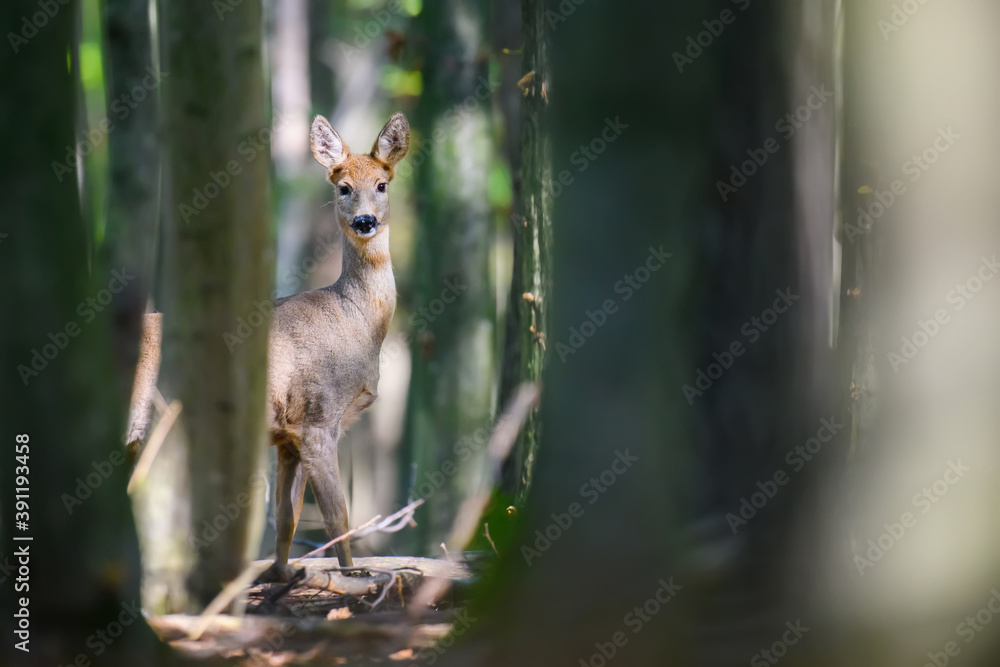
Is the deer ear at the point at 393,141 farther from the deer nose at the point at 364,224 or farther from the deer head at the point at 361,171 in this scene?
the deer nose at the point at 364,224

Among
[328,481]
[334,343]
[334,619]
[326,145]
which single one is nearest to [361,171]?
[326,145]

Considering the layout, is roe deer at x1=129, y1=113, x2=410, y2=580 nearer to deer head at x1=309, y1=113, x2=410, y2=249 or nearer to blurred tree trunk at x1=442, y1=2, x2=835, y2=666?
deer head at x1=309, y1=113, x2=410, y2=249

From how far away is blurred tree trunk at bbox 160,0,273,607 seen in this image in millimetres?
3172

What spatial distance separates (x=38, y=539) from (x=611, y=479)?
1971 millimetres

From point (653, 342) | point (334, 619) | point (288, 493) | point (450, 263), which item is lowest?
point (334, 619)

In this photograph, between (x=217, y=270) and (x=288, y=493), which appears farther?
(x=288, y=493)

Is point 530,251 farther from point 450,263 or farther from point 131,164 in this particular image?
point 131,164

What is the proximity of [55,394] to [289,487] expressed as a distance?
97cm

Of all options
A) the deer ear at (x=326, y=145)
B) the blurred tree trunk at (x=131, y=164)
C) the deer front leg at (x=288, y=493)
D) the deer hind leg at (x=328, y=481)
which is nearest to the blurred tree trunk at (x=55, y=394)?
the blurred tree trunk at (x=131, y=164)

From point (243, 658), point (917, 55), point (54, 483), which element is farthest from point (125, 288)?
point (917, 55)

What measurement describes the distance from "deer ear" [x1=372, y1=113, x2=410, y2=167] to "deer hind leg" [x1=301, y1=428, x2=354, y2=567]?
1132 millimetres

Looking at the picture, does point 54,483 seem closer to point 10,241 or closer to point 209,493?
point 209,493

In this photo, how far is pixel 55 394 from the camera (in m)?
3.15

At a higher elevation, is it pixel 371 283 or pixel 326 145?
pixel 326 145
